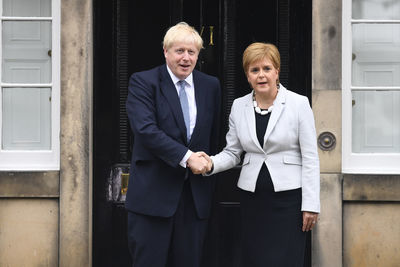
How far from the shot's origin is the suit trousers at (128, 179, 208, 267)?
12.6 feet

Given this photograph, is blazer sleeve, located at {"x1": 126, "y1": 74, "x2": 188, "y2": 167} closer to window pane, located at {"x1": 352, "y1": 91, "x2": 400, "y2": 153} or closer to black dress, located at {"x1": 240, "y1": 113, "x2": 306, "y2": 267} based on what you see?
black dress, located at {"x1": 240, "y1": 113, "x2": 306, "y2": 267}

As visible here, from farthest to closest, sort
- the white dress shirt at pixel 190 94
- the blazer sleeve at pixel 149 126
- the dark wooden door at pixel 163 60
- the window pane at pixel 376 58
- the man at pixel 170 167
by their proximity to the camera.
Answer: the dark wooden door at pixel 163 60, the window pane at pixel 376 58, the white dress shirt at pixel 190 94, the man at pixel 170 167, the blazer sleeve at pixel 149 126

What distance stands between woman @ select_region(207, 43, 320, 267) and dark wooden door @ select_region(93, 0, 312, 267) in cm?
138

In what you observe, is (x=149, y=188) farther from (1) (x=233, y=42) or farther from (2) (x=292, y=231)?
(1) (x=233, y=42)

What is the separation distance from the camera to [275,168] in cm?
379

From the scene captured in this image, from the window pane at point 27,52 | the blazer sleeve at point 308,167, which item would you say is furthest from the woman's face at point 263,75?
the window pane at point 27,52

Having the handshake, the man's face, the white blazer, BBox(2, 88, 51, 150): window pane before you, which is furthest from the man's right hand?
BBox(2, 88, 51, 150): window pane

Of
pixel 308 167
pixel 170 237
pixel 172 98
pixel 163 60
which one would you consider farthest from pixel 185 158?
pixel 163 60

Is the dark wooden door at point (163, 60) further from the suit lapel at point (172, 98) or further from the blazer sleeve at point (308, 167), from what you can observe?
the blazer sleeve at point (308, 167)

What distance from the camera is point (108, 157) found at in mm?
5266

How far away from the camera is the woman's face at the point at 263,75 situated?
148 inches

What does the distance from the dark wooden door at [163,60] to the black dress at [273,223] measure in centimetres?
141

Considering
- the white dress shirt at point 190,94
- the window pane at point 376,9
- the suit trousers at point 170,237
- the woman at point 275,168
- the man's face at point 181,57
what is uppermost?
the window pane at point 376,9

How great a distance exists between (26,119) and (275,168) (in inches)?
93.1
